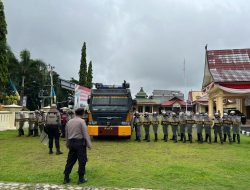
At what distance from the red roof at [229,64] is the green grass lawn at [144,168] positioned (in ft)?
63.2

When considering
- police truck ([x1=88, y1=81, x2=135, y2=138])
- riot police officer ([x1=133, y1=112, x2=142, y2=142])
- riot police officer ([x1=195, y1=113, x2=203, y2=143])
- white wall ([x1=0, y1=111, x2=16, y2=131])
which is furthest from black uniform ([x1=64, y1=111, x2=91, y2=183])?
white wall ([x1=0, y1=111, x2=16, y2=131])

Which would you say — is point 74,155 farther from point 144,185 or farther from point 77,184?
point 144,185

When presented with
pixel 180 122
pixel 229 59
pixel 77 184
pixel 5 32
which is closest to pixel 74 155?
pixel 77 184

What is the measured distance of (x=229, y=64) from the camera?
33.6m

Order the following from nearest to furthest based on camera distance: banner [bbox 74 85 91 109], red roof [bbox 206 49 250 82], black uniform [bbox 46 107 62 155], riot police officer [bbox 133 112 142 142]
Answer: black uniform [bbox 46 107 62 155], riot police officer [bbox 133 112 142 142], banner [bbox 74 85 91 109], red roof [bbox 206 49 250 82]

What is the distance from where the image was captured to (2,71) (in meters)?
25.4

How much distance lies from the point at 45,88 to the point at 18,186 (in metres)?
53.0

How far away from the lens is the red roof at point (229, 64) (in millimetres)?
31641

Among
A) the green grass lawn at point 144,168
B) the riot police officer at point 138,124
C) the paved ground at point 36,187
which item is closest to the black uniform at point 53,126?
the green grass lawn at point 144,168

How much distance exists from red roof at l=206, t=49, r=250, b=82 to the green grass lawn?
63.2ft

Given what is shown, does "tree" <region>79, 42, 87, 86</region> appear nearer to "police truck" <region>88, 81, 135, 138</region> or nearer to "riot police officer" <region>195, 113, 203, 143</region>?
"police truck" <region>88, 81, 135, 138</region>

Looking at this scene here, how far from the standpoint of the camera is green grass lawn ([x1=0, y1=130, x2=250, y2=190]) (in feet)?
26.1

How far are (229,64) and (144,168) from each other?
26.4 meters

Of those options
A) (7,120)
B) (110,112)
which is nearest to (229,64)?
(110,112)
